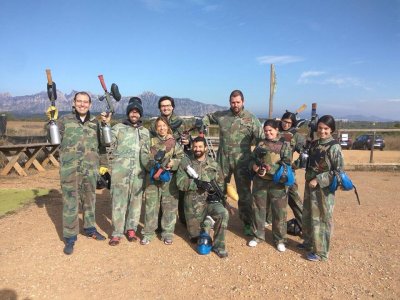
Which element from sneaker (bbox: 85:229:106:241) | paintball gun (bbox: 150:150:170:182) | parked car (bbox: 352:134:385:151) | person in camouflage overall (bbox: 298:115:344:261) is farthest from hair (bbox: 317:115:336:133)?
parked car (bbox: 352:134:385:151)

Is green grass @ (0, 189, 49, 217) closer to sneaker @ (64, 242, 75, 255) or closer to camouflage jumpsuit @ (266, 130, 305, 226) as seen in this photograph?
sneaker @ (64, 242, 75, 255)

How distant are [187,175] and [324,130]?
1998mm

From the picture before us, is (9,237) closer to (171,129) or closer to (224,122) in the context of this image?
(171,129)

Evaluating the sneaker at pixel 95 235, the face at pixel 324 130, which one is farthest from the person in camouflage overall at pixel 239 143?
the sneaker at pixel 95 235

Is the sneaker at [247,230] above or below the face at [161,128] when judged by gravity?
below

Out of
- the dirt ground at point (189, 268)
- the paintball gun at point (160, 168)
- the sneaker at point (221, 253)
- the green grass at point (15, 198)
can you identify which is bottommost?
the green grass at point (15, 198)

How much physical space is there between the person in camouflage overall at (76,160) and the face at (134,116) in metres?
0.52

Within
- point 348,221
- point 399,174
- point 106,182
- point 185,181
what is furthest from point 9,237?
point 399,174

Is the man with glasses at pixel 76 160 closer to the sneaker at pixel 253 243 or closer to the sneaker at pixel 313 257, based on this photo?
the sneaker at pixel 253 243

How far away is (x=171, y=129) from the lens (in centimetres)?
531

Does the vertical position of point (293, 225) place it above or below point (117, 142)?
below

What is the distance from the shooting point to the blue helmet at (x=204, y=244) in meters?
4.74

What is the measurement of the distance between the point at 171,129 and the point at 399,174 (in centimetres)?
996

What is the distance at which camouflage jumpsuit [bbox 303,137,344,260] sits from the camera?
4387 mm
